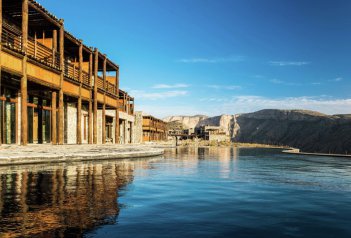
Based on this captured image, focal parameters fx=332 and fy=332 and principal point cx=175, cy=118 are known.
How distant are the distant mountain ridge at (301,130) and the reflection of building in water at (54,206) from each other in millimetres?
114315

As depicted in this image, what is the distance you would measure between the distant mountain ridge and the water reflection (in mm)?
114334

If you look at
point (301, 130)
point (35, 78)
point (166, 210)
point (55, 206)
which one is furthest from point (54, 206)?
point (301, 130)

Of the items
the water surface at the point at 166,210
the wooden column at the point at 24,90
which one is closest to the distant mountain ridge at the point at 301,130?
the wooden column at the point at 24,90

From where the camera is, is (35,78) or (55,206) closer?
(55,206)

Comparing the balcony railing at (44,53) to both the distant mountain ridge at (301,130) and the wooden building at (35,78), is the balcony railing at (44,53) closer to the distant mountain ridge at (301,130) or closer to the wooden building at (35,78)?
the wooden building at (35,78)

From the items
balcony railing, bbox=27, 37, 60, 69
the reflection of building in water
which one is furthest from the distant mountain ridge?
the reflection of building in water

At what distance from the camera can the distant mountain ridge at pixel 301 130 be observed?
120 metres

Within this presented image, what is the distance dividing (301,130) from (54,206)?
156936 millimetres

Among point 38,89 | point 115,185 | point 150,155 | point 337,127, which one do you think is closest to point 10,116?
point 38,89

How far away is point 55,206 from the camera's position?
5480mm

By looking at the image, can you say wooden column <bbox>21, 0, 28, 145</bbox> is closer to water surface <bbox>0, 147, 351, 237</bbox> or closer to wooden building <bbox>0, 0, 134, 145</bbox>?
wooden building <bbox>0, 0, 134, 145</bbox>

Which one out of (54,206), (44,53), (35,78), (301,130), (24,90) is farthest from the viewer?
(301,130)

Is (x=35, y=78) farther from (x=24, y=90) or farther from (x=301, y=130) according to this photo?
(x=301, y=130)

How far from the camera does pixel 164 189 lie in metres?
8.03
